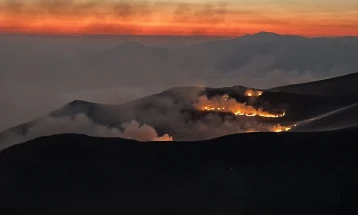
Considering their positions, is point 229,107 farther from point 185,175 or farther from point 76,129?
point 185,175

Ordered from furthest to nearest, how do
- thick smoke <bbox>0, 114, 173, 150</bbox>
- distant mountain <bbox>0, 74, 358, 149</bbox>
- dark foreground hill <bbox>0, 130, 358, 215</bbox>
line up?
1. distant mountain <bbox>0, 74, 358, 149</bbox>
2. thick smoke <bbox>0, 114, 173, 150</bbox>
3. dark foreground hill <bbox>0, 130, 358, 215</bbox>

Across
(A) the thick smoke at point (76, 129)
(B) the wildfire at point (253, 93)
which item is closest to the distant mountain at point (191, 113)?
(A) the thick smoke at point (76, 129)

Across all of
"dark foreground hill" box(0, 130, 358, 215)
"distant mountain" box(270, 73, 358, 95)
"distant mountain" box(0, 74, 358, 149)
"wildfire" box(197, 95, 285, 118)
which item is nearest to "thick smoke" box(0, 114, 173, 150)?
"distant mountain" box(0, 74, 358, 149)

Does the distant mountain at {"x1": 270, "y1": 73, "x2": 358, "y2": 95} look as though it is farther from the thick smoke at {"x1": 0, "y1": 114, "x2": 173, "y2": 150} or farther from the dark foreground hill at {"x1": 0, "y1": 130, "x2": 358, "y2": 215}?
the dark foreground hill at {"x1": 0, "y1": 130, "x2": 358, "y2": 215}

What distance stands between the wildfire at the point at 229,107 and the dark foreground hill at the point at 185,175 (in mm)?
84668

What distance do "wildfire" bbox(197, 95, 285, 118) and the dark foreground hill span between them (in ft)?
278

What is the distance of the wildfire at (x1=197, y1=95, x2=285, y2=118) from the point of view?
5925 inches

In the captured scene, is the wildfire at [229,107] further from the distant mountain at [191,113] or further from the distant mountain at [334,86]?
the distant mountain at [334,86]

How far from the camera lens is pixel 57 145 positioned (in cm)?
6494

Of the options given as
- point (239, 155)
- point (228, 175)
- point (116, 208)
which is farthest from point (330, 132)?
point (116, 208)

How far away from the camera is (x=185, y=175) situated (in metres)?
56.3

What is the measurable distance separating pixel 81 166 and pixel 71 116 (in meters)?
117

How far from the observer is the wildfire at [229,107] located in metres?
150

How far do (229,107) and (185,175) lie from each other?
358 feet
